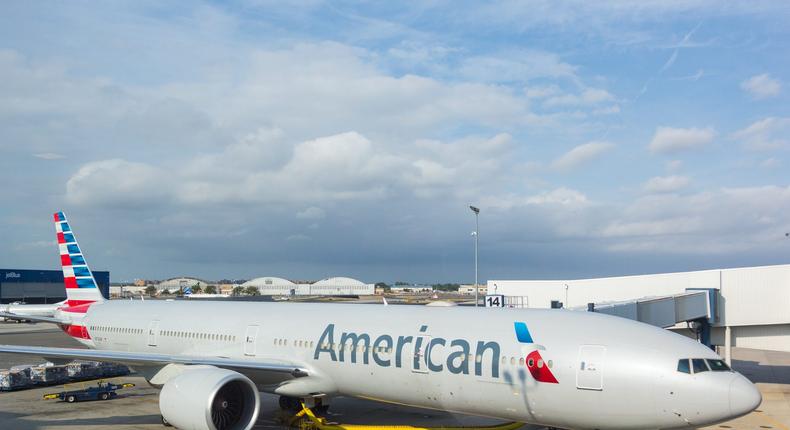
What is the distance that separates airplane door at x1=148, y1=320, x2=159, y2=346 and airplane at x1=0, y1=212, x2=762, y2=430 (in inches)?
53.1

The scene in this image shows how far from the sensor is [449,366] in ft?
56.3

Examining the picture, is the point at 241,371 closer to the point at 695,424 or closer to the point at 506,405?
the point at 506,405

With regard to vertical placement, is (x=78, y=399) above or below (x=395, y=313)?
below

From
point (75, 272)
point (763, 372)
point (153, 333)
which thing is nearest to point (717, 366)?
point (153, 333)

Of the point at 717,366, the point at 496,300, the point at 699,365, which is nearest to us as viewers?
the point at 699,365

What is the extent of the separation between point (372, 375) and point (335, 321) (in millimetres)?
2730

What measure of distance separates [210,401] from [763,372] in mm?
34720

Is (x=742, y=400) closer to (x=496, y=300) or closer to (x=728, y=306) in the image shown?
(x=728, y=306)

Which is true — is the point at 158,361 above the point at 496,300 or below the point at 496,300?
below

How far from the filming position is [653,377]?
14547 millimetres

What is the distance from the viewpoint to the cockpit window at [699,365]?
570 inches

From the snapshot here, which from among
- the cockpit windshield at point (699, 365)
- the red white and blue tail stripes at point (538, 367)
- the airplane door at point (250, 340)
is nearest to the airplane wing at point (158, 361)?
the airplane door at point (250, 340)

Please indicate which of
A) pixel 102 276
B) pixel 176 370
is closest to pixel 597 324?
pixel 176 370

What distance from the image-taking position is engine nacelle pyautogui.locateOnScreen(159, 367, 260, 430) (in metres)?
→ 17.5
